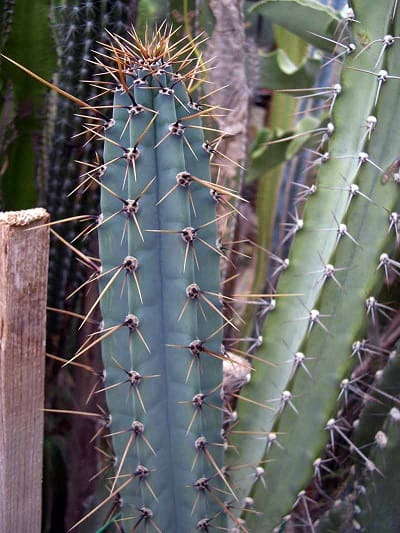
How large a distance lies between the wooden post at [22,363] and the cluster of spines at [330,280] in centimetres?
38

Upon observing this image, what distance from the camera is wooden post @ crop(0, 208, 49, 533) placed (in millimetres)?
872

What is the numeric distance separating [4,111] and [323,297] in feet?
3.34

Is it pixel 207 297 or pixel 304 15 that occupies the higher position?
pixel 304 15

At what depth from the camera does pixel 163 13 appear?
1.61 meters

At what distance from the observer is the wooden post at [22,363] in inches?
34.3

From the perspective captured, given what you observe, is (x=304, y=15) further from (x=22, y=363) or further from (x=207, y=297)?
(x=22, y=363)

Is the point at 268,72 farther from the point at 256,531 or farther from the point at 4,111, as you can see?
the point at 256,531

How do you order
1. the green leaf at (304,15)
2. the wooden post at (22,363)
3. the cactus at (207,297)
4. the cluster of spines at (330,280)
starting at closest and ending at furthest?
1. the wooden post at (22,363)
2. the cactus at (207,297)
3. the cluster of spines at (330,280)
4. the green leaf at (304,15)

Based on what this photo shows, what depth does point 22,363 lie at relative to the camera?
93 cm

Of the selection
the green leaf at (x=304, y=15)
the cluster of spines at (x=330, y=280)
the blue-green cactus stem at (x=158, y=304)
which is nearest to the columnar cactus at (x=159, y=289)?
the blue-green cactus stem at (x=158, y=304)

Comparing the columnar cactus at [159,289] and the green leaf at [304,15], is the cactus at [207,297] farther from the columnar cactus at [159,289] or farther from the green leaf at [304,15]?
the green leaf at [304,15]

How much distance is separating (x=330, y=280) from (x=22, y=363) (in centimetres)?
57

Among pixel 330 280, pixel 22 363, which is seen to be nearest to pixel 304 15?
pixel 330 280

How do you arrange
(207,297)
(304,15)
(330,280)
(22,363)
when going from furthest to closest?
(304,15) → (330,280) → (207,297) → (22,363)
